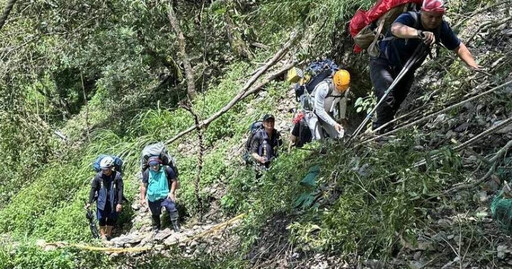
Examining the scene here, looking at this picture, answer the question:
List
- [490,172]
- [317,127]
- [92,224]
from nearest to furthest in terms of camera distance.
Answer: [490,172]
[317,127]
[92,224]

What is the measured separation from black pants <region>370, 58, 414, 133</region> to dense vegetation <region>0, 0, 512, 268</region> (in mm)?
396

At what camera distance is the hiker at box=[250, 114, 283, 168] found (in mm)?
7672

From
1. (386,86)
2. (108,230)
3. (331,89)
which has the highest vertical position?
(386,86)

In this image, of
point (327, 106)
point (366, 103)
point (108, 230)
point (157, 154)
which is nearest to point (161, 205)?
point (157, 154)

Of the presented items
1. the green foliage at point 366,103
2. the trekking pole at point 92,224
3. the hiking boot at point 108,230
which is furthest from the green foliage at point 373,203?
the trekking pole at point 92,224

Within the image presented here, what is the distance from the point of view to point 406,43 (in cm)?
500

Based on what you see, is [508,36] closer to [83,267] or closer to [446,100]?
[446,100]

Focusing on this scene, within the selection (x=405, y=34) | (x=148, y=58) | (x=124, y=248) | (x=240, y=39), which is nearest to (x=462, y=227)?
(x=405, y=34)

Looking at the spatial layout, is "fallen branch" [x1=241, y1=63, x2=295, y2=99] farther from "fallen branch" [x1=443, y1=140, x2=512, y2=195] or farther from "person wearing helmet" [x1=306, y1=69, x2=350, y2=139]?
"fallen branch" [x1=443, y1=140, x2=512, y2=195]

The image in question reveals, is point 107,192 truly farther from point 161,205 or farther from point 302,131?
point 302,131

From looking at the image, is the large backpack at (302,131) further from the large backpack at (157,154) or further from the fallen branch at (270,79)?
the fallen branch at (270,79)

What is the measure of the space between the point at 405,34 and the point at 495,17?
278cm

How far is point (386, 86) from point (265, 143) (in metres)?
2.82

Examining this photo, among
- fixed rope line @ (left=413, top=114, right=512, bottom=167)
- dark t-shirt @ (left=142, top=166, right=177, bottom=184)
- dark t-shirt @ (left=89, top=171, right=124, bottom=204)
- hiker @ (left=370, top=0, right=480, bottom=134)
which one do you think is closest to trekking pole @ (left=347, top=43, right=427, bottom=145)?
hiker @ (left=370, top=0, right=480, bottom=134)
